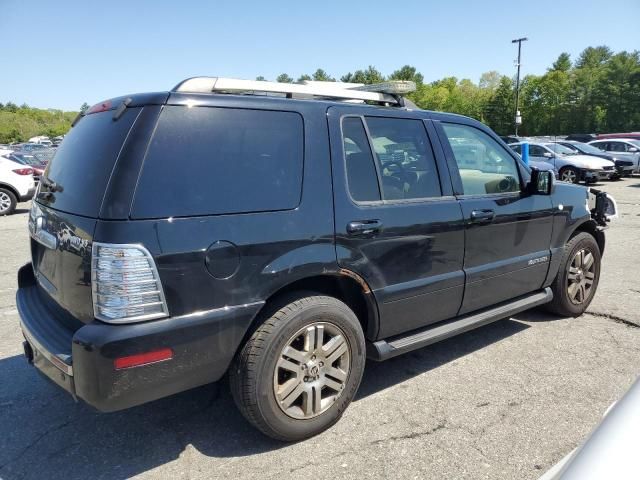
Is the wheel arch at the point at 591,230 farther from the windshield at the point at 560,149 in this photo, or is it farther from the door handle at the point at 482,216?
the windshield at the point at 560,149

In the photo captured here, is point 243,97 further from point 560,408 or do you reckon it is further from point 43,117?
point 43,117

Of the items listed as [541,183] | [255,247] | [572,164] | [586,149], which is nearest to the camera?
[255,247]

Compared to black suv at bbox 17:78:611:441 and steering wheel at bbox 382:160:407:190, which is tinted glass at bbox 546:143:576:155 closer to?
black suv at bbox 17:78:611:441

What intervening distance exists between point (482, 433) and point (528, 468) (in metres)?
0.34

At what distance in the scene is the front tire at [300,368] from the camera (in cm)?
250

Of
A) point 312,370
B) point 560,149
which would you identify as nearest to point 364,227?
point 312,370

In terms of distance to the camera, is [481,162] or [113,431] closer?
[113,431]

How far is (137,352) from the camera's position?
7.06 ft

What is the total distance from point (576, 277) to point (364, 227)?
2.83m

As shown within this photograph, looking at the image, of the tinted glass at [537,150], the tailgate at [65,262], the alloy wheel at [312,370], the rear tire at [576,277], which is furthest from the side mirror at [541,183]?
the tinted glass at [537,150]

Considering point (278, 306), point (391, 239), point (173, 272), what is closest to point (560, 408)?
point (391, 239)

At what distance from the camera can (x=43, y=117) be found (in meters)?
125

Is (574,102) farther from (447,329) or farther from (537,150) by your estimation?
(447,329)

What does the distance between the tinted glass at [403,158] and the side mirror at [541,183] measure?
1097 millimetres
